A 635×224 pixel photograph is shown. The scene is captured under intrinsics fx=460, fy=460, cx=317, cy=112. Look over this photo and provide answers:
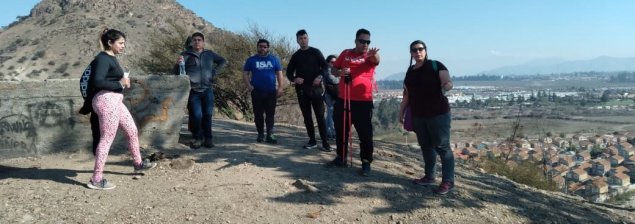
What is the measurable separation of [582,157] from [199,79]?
28041mm

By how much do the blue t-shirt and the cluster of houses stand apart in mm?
8620

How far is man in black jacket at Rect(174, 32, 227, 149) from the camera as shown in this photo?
18.9 feet

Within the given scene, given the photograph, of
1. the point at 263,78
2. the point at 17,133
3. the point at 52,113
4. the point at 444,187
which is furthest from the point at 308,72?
the point at 17,133

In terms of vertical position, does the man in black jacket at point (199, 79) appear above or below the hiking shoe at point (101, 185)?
above

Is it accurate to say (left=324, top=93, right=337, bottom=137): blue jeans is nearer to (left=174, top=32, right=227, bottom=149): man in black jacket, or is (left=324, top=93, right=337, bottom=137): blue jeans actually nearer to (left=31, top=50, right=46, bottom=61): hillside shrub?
(left=174, top=32, right=227, bottom=149): man in black jacket

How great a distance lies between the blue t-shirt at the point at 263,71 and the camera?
20.1ft

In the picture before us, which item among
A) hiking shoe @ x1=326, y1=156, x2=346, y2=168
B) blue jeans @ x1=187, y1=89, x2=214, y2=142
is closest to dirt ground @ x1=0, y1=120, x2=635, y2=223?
hiking shoe @ x1=326, y1=156, x2=346, y2=168

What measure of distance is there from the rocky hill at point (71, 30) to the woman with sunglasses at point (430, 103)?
34362mm

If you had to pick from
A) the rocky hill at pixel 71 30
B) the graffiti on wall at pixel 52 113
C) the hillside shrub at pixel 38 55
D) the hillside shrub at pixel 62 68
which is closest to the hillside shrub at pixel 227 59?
the graffiti on wall at pixel 52 113

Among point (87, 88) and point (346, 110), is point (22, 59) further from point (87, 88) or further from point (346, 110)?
point (346, 110)

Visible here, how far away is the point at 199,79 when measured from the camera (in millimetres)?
5754

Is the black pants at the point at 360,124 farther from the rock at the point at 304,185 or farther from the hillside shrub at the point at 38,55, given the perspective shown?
the hillside shrub at the point at 38,55

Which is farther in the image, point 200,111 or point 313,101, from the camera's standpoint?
point 313,101

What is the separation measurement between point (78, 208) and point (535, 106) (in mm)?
63354
